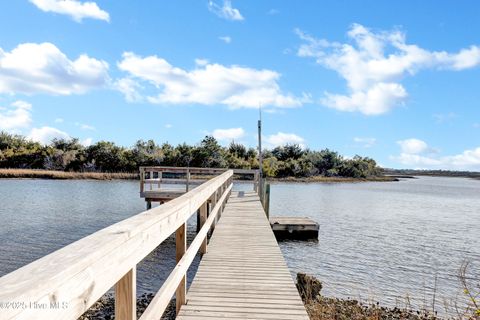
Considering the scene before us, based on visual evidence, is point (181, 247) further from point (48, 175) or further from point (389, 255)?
point (48, 175)

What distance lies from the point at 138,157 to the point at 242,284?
186 ft

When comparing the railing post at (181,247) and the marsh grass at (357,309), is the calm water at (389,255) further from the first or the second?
the railing post at (181,247)

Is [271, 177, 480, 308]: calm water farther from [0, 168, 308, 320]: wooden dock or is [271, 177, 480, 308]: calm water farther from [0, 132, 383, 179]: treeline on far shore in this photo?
[0, 132, 383, 179]: treeline on far shore

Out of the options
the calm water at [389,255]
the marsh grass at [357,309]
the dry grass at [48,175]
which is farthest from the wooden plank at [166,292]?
the dry grass at [48,175]

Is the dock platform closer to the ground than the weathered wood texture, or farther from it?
closer to the ground

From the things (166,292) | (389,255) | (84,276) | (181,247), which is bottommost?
(389,255)

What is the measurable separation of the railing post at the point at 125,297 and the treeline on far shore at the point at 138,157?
56.7 meters

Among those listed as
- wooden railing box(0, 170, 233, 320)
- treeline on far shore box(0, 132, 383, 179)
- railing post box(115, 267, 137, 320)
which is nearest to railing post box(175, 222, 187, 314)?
wooden railing box(0, 170, 233, 320)

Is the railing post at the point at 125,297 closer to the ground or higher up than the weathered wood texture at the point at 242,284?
higher up

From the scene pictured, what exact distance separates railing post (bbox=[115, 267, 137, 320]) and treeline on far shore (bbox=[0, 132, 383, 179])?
56.7 metres

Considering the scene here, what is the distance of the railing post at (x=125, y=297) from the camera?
1.88 metres

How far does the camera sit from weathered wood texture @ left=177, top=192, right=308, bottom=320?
367 centimetres

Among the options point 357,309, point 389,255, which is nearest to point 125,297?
point 357,309

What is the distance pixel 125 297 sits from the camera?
189 centimetres
